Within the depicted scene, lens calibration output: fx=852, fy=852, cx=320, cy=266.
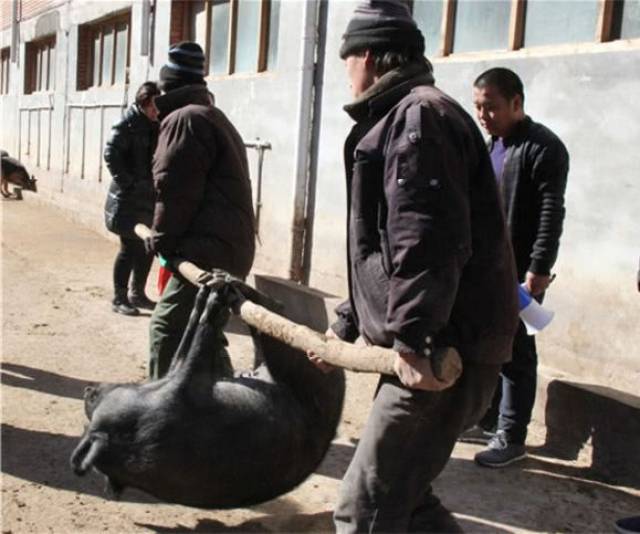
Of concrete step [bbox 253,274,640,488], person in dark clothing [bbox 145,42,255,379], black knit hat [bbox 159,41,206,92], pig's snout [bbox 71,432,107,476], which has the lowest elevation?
concrete step [bbox 253,274,640,488]

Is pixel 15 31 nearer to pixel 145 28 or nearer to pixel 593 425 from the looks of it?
pixel 145 28

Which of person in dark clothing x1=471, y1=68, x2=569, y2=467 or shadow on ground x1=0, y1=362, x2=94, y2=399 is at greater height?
person in dark clothing x1=471, y1=68, x2=569, y2=467

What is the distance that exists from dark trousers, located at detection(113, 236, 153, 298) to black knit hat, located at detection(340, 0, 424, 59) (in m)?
5.39

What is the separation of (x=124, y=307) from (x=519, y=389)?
14.5 feet

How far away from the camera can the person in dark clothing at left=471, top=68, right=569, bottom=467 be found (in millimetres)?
4484

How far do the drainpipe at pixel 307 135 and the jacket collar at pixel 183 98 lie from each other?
12.5ft

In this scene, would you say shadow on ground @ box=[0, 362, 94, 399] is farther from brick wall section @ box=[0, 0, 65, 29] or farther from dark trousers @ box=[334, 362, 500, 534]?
brick wall section @ box=[0, 0, 65, 29]

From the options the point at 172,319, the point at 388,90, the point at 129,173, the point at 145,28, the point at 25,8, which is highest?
the point at 25,8

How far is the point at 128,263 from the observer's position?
798 centimetres

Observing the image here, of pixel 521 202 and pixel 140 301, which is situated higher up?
pixel 521 202

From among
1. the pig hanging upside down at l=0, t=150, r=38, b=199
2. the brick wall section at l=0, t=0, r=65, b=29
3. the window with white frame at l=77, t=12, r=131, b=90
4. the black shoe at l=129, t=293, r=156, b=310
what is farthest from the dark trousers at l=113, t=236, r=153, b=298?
the brick wall section at l=0, t=0, r=65, b=29

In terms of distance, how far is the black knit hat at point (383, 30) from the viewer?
2.72 m

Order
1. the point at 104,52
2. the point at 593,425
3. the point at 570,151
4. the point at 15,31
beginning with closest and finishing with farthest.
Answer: the point at 593,425 < the point at 570,151 < the point at 104,52 < the point at 15,31

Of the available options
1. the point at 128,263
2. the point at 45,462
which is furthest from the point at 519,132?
the point at 128,263
